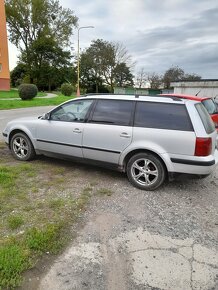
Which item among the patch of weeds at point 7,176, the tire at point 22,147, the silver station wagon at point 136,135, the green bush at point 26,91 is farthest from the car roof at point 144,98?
the green bush at point 26,91

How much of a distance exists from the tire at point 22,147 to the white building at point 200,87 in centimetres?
1689

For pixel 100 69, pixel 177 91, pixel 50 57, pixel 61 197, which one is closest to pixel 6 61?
pixel 50 57

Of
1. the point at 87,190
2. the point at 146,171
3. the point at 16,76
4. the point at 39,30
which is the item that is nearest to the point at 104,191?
the point at 87,190

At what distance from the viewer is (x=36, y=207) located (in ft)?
11.7

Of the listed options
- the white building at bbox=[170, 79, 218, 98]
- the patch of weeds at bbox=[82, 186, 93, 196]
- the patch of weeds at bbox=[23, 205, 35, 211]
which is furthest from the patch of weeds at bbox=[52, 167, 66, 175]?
the white building at bbox=[170, 79, 218, 98]

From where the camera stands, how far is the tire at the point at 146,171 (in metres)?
4.18

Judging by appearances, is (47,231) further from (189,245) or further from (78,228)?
(189,245)

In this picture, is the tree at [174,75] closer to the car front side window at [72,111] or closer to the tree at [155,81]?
the tree at [155,81]

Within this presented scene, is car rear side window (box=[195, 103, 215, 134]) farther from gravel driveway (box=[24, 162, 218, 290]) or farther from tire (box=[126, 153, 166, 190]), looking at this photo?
gravel driveway (box=[24, 162, 218, 290])

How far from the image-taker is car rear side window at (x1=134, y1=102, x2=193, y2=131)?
13.2ft

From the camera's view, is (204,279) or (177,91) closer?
(204,279)

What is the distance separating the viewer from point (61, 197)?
393cm

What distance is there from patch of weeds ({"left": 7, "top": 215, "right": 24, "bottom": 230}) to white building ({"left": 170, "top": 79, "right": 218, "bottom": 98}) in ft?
61.5

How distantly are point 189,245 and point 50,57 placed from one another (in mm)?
50171
